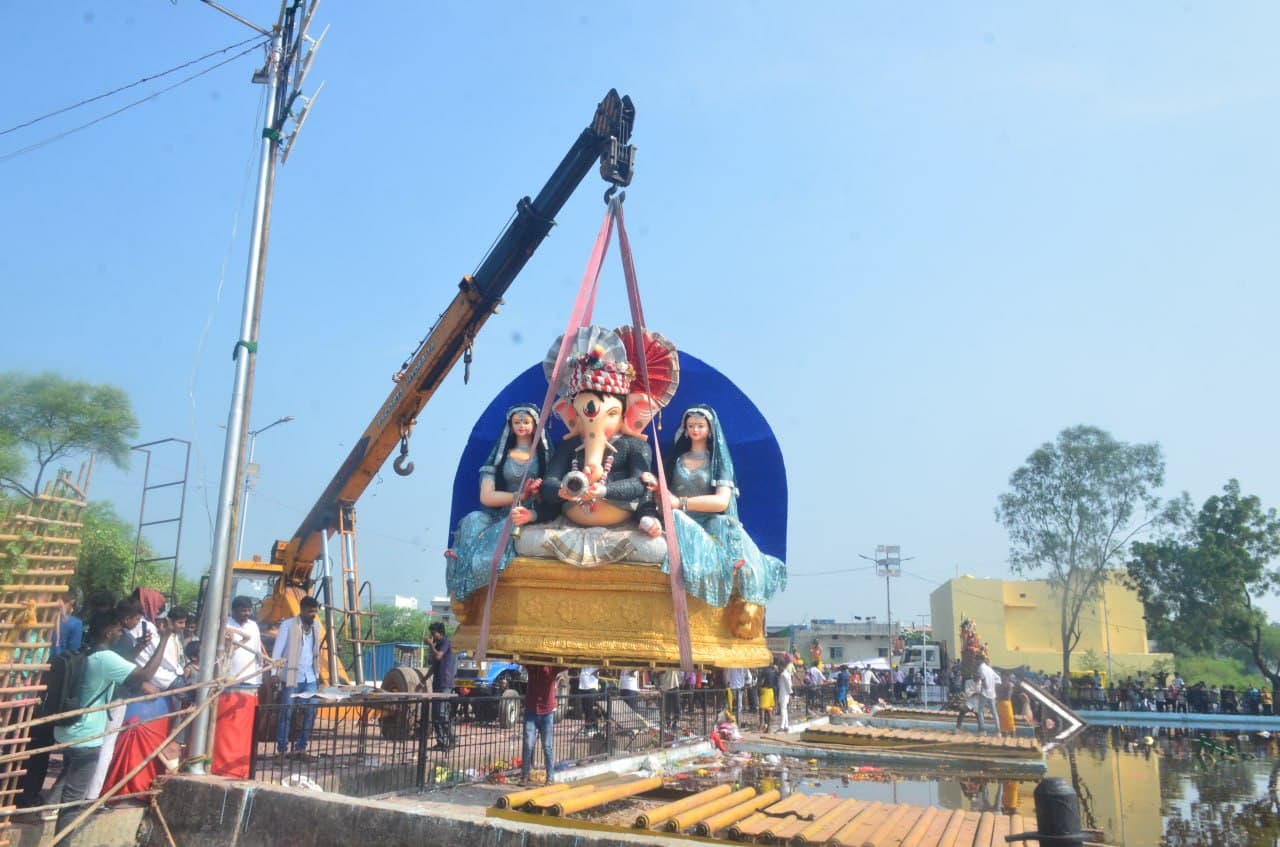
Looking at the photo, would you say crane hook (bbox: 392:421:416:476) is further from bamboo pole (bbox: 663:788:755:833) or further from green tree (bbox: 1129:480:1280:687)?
green tree (bbox: 1129:480:1280:687)

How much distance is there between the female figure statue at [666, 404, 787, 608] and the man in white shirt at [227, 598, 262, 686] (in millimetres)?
3974

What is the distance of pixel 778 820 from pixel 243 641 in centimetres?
Result: 532

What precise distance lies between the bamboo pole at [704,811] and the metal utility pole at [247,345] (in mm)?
3618

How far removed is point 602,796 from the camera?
737 centimetres

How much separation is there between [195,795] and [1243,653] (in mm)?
76278

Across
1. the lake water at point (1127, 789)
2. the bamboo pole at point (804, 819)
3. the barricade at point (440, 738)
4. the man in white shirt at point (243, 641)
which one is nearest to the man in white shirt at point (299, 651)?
the barricade at point (440, 738)

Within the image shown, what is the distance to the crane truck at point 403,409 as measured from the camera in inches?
546

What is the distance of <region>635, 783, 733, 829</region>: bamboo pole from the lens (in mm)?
5891

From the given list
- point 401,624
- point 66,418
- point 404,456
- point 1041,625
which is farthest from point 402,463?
point 401,624

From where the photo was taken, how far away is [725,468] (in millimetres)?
7957

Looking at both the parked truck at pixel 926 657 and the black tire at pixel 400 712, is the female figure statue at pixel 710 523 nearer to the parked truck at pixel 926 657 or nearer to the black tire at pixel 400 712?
the black tire at pixel 400 712

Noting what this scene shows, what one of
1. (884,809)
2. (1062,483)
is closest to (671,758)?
(884,809)

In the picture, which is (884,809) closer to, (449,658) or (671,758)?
(671,758)

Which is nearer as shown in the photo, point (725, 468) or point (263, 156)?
point (725, 468)
